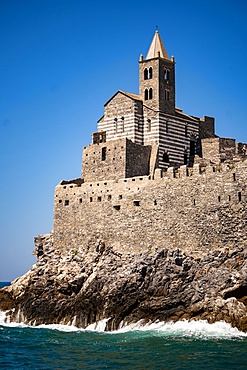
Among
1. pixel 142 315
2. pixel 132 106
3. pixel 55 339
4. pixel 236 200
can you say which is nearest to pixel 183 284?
pixel 142 315

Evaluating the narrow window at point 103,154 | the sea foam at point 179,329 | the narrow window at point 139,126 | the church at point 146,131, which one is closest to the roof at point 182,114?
the church at point 146,131

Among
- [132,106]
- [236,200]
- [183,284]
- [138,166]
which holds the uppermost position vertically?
[132,106]

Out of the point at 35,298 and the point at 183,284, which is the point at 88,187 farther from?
the point at 183,284

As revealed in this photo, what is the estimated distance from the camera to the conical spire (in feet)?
174

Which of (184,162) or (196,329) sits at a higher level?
(184,162)

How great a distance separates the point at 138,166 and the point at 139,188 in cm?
410

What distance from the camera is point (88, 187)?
4953 cm

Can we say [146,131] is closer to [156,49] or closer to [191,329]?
[156,49]

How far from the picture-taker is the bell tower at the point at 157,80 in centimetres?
5209

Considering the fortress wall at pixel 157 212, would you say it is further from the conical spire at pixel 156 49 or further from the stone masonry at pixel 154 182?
the conical spire at pixel 156 49

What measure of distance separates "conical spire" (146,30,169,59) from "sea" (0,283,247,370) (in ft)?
83.9

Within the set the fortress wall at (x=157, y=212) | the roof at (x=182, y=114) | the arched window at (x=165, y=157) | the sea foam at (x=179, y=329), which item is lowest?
the sea foam at (x=179, y=329)

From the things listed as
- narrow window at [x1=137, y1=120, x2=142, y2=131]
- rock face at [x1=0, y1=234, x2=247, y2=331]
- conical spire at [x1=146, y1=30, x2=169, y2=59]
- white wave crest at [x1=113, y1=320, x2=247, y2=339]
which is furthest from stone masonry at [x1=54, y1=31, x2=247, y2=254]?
white wave crest at [x1=113, y1=320, x2=247, y2=339]

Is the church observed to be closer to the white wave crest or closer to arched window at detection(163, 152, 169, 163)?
arched window at detection(163, 152, 169, 163)
